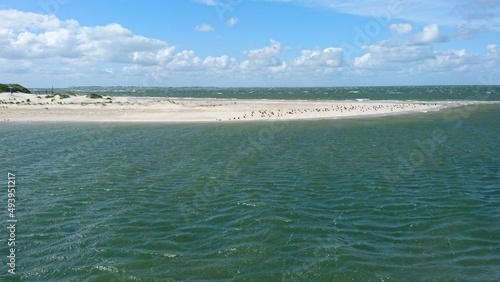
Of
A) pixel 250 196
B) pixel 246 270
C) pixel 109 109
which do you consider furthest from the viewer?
pixel 109 109

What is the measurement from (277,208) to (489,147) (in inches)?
959

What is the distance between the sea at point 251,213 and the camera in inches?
470

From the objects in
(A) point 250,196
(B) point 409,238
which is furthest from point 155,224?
(B) point 409,238

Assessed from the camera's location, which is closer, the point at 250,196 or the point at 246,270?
the point at 246,270

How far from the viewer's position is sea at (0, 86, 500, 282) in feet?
39.1

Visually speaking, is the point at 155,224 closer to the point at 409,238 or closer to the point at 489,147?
the point at 409,238

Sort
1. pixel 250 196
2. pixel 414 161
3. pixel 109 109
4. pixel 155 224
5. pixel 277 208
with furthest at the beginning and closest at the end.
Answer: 1. pixel 109 109
2. pixel 414 161
3. pixel 250 196
4. pixel 277 208
5. pixel 155 224

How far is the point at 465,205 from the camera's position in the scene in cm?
1750

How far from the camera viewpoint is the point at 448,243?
534 inches

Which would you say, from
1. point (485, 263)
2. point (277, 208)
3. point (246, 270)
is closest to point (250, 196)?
point (277, 208)

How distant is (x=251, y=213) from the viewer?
16.6 metres

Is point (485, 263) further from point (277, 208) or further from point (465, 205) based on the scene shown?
point (277, 208)

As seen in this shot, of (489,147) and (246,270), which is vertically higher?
(489,147)

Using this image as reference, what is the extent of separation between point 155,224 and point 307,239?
19.5 ft
